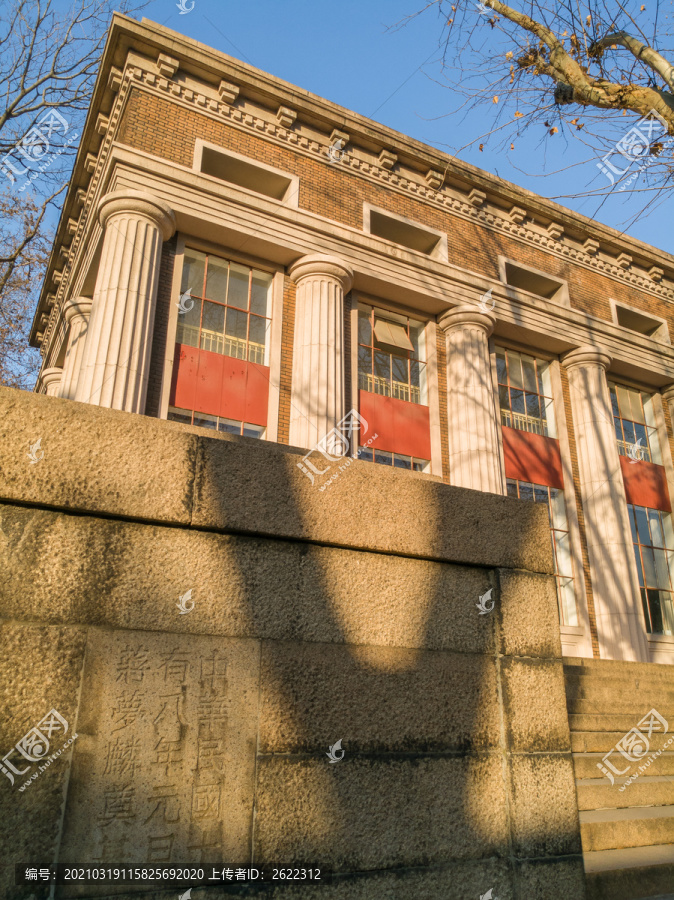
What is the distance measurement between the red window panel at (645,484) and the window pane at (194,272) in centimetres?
1307

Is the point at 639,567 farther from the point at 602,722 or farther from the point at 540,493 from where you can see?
the point at 602,722

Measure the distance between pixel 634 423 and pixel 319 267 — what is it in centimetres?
1174

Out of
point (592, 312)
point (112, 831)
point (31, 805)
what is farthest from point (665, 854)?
point (592, 312)

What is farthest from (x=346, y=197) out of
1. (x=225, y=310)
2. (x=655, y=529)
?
(x=655, y=529)

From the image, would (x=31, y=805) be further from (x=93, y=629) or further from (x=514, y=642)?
(x=514, y=642)

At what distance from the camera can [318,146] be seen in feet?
52.6

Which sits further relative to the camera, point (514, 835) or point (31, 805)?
point (514, 835)

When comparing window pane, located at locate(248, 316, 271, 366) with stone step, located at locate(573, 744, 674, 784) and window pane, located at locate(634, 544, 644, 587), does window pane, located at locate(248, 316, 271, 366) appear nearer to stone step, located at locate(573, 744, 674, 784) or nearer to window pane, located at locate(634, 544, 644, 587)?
stone step, located at locate(573, 744, 674, 784)

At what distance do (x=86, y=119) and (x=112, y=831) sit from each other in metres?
16.4

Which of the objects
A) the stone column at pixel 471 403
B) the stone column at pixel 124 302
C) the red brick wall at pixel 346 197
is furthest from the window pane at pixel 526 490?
the stone column at pixel 124 302

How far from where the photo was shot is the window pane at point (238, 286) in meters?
14.6

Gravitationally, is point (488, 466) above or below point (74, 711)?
above

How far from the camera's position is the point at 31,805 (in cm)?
280

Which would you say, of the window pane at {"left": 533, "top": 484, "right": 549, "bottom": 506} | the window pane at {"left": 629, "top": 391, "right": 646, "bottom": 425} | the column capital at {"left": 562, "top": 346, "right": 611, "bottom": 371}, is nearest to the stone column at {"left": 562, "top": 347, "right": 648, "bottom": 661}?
the column capital at {"left": 562, "top": 346, "right": 611, "bottom": 371}
